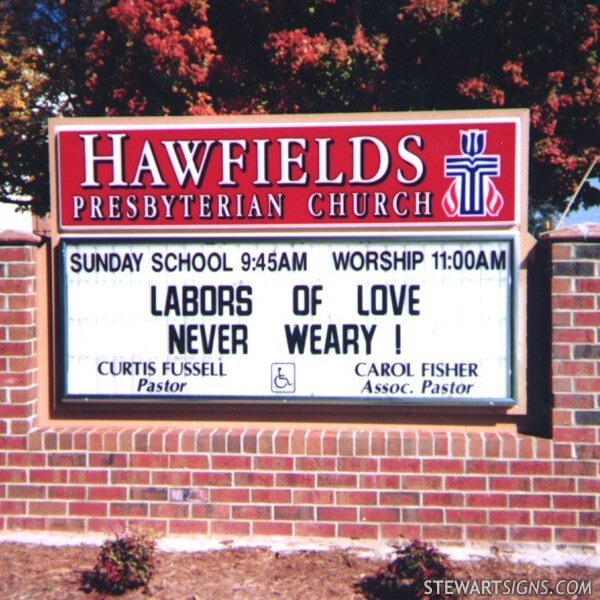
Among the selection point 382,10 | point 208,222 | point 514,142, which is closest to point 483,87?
point 382,10

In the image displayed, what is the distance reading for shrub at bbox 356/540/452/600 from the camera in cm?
408

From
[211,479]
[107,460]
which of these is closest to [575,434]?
[211,479]

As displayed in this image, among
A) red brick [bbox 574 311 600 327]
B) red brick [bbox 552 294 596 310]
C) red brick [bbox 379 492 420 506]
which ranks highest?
red brick [bbox 552 294 596 310]

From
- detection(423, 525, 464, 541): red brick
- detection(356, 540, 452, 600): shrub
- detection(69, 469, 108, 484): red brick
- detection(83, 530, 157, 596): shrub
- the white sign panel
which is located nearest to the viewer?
detection(356, 540, 452, 600): shrub

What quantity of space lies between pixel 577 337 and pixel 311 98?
8101 mm

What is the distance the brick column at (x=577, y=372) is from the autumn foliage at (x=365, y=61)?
7243 millimetres

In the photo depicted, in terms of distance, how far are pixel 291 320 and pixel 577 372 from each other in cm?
188

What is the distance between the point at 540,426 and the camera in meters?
4.98

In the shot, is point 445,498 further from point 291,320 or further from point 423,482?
point 291,320

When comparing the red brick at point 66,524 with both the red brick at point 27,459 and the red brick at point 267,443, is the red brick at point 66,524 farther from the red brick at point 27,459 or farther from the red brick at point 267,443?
the red brick at point 267,443

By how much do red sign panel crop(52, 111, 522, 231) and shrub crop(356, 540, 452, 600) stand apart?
210 cm

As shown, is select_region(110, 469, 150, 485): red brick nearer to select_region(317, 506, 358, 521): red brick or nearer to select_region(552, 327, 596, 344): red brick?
select_region(317, 506, 358, 521): red brick

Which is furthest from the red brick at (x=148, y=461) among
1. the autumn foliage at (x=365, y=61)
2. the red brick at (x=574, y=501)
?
the autumn foliage at (x=365, y=61)

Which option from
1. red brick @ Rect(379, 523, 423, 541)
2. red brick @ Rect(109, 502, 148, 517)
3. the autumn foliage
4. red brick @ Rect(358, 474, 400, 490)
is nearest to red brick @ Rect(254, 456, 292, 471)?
red brick @ Rect(358, 474, 400, 490)
